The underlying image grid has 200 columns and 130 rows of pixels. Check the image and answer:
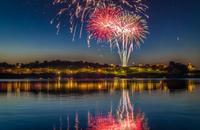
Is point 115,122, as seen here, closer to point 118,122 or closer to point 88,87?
point 118,122

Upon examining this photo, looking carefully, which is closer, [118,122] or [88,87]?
[118,122]

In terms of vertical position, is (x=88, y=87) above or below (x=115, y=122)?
below

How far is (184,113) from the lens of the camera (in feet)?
119

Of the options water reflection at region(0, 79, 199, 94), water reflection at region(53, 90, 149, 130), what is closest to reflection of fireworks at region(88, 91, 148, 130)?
water reflection at region(53, 90, 149, 130)

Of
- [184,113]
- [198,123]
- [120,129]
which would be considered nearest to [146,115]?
[184,113]

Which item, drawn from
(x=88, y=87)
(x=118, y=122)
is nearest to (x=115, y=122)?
(x=118, y=122)

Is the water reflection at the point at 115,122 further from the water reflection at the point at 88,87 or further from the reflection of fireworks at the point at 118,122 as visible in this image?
the water reflection at the point at 88,87

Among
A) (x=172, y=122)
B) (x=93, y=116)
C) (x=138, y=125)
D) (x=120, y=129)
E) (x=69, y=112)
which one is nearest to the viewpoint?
(x=120, y=129)

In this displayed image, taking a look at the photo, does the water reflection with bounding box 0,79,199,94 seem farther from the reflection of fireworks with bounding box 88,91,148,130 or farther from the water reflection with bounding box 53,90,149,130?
the reflection of fireworks with bounding box 88,91,148,130

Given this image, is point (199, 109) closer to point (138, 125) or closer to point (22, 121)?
point (138, 125)

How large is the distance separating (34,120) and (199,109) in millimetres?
16770

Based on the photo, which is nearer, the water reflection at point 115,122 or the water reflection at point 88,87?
the water reflection at point 115,122

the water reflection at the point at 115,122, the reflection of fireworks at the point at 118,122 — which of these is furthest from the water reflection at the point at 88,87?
the reflection of fireworks at the point at 118,122

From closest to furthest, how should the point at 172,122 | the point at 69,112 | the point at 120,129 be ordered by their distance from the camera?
the point at 120,129
the point at 172,122
the point at 69,112
